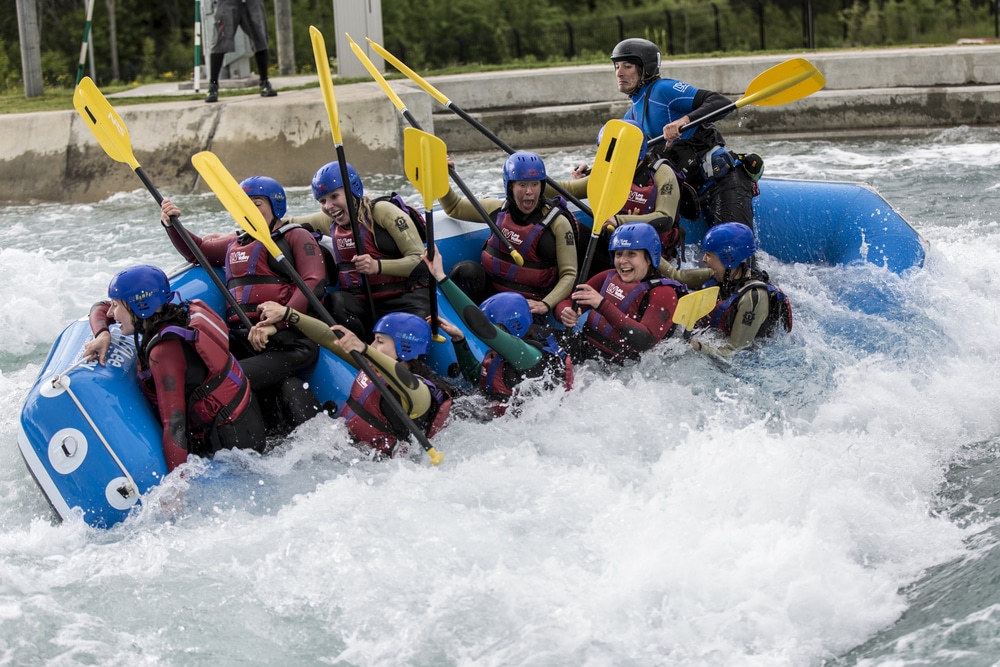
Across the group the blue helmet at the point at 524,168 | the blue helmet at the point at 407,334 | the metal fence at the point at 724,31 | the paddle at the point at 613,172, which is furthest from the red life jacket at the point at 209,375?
the metal fence at the point at 724,31

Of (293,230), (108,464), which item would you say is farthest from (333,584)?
(293,230)

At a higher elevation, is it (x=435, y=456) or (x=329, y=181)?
(x=329, y=181)

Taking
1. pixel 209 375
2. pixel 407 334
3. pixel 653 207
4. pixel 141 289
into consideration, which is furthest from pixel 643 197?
pixel 141 289

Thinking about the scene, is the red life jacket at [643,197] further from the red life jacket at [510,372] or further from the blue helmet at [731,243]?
the red life jacket at [510,372]

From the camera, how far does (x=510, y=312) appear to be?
13.0 ft

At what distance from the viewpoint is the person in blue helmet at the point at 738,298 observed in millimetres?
4320

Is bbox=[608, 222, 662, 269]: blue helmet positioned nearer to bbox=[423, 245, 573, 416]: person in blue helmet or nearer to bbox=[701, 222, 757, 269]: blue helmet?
bbox=[701, 222, 757, 269]: blue helmet

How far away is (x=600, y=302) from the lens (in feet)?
13.7

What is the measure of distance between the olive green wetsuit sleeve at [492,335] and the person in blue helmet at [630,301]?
333 mm

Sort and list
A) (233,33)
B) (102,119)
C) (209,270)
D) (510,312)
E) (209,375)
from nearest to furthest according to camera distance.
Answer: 1. (209,375)
2. (209,270)
3. (510,312)
4. (102,119)
5. (233,33)

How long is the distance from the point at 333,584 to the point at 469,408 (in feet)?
3.36

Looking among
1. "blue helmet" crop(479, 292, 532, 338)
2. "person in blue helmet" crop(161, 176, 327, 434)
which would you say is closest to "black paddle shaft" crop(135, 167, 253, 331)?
"person in blue helmet" crop(161, 176, 327, 434)

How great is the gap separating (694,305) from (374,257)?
126 centimetres

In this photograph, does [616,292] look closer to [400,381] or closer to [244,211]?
[400,381]
